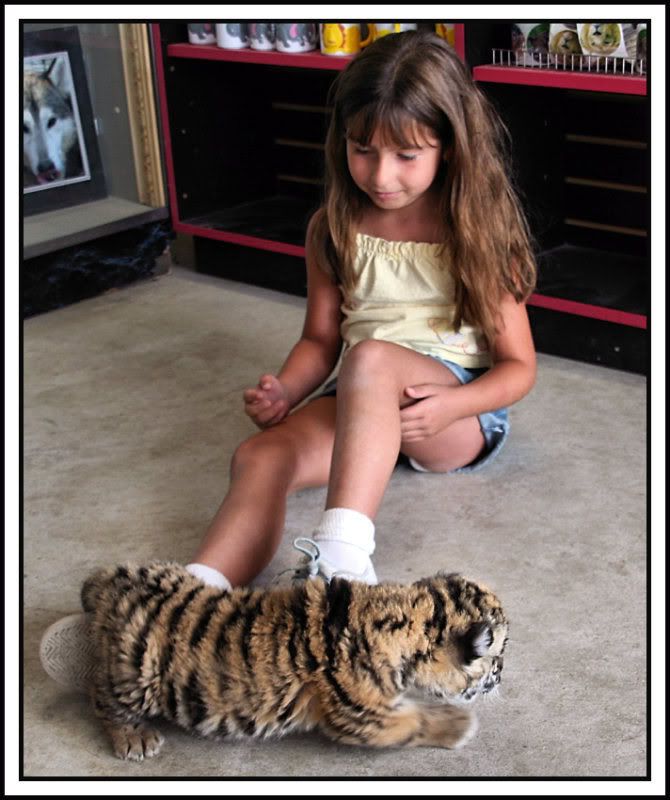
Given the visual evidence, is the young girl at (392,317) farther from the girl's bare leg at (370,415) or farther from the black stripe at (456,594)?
the black stripe at (456,594)

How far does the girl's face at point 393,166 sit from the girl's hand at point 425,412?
29 centimetres

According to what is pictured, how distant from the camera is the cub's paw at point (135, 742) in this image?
49.9 inches

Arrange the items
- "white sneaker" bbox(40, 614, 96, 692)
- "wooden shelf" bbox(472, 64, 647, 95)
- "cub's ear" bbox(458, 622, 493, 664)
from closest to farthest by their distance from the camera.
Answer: "cub's ear" bbox(458, 622, 493, 664), "white sneaker" bbox(40, 614, 96, 692), "wooden shelf" bbox(472, 64, 647, 95)

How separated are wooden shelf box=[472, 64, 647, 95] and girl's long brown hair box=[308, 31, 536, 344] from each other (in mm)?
404

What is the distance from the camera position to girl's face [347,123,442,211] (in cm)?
157

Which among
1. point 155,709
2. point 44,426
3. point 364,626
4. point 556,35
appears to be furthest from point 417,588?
point 556,35

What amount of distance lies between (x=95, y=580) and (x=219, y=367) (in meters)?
1.06

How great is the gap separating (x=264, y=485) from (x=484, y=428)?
0.43 metres

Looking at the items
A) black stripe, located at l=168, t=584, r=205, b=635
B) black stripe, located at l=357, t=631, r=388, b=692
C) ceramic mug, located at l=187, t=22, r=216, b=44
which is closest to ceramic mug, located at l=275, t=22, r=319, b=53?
ceramic mug, located at l=187, t=22, r=216, b=44

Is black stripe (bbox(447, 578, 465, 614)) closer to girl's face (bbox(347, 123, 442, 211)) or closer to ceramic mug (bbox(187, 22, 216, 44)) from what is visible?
Answer: girl's face (bbox(347, 123, 442, 211))

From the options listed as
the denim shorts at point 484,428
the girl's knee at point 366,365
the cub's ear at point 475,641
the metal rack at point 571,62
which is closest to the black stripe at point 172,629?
the cub's ear at point 475,641

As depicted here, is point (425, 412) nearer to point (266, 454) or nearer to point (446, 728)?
point (266, 454)

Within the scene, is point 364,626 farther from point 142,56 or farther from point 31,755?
point 142,56

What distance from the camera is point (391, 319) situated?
1785 mm
